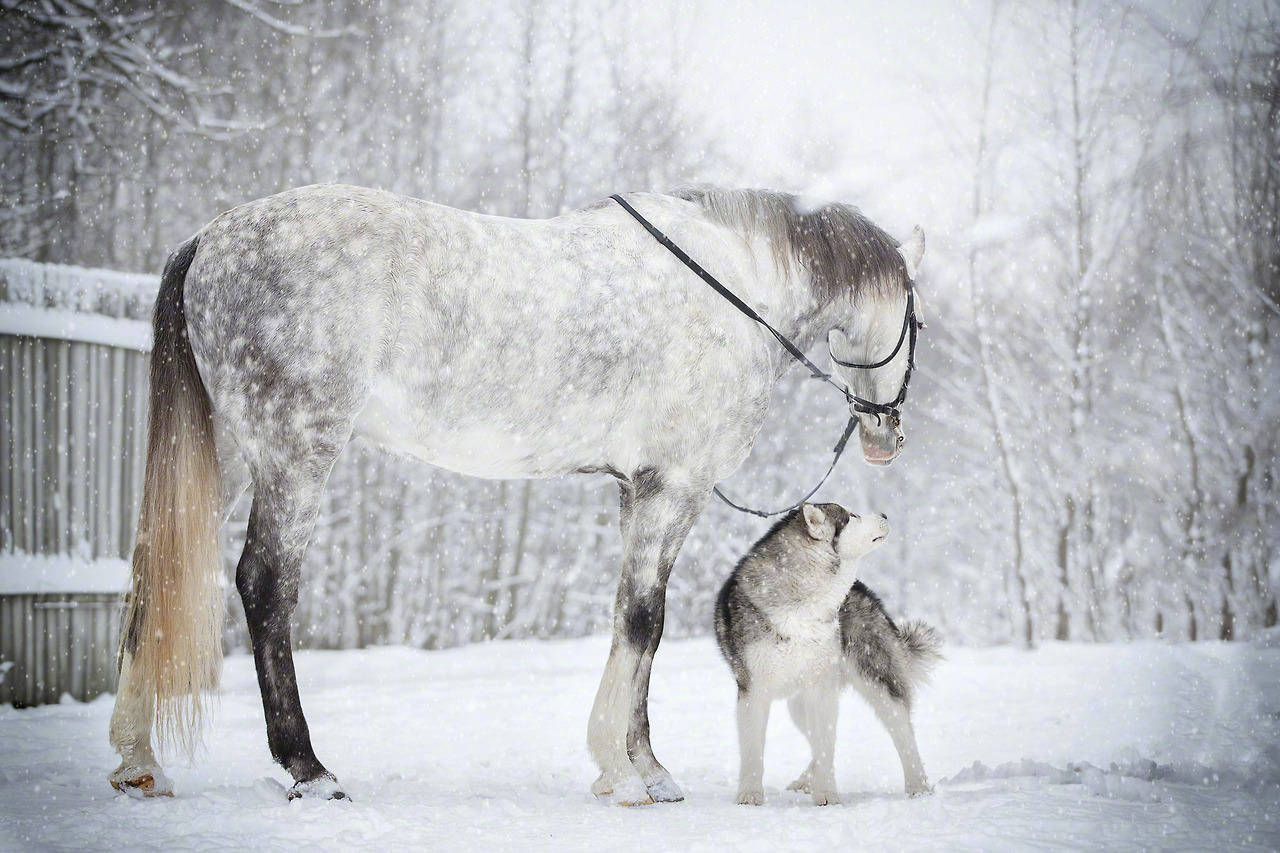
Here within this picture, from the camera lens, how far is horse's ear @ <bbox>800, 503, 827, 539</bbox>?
13.6 ft

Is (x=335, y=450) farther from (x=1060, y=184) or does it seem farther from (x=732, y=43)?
(x=1060, y=184)

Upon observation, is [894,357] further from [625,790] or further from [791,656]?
[625,790]

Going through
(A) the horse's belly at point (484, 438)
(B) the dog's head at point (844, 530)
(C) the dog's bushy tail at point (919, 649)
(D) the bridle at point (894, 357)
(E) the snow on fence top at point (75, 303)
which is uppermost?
(E) the snow on fence top at point (75, 303)

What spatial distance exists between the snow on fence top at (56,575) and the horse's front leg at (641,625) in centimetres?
369

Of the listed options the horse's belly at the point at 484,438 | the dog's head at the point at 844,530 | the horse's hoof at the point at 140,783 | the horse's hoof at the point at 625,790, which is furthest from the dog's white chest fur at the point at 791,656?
the horse's hoof at the point at 140,783

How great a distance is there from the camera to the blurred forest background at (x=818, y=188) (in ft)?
26.5

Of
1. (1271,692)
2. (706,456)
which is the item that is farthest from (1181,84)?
(706,456)

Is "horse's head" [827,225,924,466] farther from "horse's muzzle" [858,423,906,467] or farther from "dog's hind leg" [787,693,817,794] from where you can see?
"dog's hind leg" [787,693,817,794]

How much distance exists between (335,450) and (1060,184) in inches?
364

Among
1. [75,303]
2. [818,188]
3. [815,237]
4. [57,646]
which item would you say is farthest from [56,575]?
[818,188]

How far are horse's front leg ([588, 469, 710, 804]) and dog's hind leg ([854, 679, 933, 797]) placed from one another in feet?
3.07

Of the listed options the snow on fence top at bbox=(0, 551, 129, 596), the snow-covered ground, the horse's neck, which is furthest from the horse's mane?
the snow on fence top at bbox=(0, 551, 129, 596)

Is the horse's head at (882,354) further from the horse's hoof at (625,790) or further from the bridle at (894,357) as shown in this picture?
the horse's hoof at (625,790)

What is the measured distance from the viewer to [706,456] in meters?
4.09
